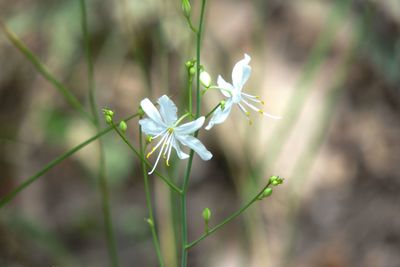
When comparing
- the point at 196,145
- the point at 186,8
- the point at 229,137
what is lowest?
the point at 196,145

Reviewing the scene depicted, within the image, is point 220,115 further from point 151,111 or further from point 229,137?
point 229,137

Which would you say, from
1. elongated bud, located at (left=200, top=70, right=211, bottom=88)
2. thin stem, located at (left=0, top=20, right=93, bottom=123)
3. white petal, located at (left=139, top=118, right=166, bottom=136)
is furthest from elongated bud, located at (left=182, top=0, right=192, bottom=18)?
thin stem, located at (left=0, top=20, right=93, bottom=123)

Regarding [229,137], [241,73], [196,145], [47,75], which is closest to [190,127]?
[196,145]

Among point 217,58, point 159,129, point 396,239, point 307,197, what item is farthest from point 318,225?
point 159,129

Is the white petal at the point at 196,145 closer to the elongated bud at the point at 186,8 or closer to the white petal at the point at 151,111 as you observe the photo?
the white petal at the point at 151,111

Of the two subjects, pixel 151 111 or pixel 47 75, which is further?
pixel 47 75

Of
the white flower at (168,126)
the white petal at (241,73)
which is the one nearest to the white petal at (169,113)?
the white flower at (168,126)
